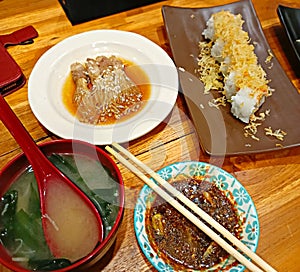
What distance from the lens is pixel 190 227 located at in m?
1.28

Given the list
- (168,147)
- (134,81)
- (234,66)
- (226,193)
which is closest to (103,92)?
(134,81)

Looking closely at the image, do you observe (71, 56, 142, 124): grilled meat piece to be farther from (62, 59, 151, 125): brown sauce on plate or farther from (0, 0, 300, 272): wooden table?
(0, 0, 300, 272): wooden table

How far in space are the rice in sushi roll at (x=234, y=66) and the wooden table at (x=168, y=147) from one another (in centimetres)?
18

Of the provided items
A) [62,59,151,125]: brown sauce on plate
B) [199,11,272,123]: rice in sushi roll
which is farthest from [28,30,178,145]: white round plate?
[199,11,272,123]: rice in sushi roll

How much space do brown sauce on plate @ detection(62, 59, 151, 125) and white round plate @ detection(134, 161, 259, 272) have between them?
1.11ft

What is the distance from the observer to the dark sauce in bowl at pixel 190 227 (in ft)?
3.97

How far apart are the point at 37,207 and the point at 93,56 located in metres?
0.86

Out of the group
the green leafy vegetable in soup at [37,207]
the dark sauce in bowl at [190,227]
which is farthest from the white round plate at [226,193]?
the green leafy vegetable in soup at [37,207]

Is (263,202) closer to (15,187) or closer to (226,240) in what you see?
(226,240)

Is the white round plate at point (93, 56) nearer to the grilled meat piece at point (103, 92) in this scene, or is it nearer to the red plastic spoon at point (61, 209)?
the grilled meat piece at point (103, 92)

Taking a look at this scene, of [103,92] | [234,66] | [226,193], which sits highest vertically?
[103,92]

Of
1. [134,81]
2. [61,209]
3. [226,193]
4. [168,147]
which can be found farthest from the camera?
[134,81]

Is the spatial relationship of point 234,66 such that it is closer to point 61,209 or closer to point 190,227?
point 190,227

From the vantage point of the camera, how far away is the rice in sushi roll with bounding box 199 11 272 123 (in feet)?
5.13
